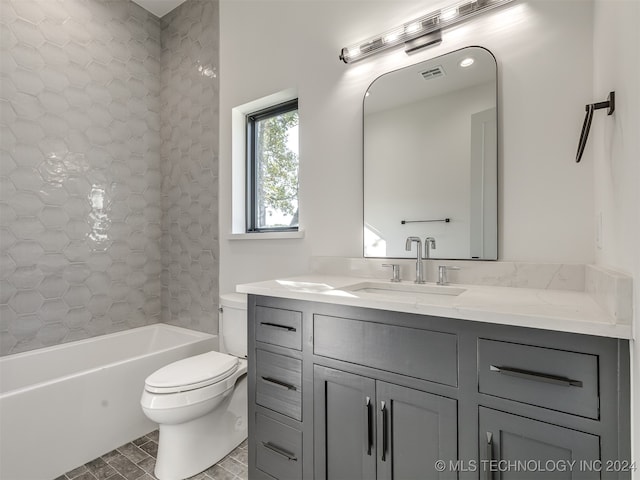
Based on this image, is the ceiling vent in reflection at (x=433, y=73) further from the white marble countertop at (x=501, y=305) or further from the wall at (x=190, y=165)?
the wall at (x=190, y=165)

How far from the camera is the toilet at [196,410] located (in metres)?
1.51

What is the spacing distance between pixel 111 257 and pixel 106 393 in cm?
106

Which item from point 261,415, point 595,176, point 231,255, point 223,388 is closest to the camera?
point 595,176

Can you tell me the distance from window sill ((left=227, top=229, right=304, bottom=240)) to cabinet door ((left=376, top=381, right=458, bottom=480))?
43.5 inches

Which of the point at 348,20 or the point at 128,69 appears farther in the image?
the point at 128,69

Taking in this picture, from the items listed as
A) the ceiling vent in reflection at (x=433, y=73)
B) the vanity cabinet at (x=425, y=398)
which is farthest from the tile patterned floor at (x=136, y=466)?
the ceiling vent in reflection at (x=433, y=73)

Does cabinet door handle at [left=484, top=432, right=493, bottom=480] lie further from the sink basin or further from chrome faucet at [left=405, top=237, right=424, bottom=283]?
chrome faucet at [left=405, top=237, right=424, bottom=283]

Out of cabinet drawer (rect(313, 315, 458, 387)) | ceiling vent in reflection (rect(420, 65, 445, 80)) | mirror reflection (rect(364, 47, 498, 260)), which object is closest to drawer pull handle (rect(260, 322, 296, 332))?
cabinet drawer (rect(313, 315, 458, 387))

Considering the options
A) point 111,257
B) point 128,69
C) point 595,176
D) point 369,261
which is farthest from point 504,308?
point 128,69

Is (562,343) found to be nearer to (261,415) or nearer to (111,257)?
(261,415)

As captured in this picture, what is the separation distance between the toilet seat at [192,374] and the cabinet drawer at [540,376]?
126cm

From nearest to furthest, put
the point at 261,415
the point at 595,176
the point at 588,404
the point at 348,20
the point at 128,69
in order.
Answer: the point at 588,404 → the point at 595,176 → the point at 261,415 → the point at 348,20 → the point at 128,69

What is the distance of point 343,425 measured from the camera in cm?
116

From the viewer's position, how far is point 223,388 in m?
1.67
